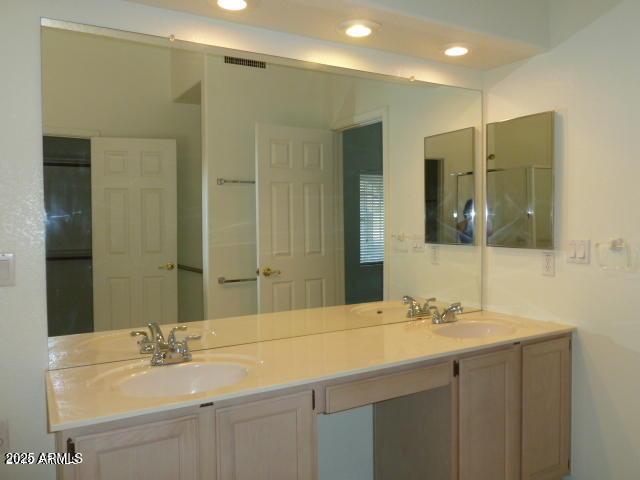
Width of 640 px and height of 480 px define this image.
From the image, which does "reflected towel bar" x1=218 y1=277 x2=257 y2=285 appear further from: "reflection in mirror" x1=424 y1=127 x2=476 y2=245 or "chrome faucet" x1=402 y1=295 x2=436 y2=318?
"reflection in mirror" x1=424 y1=127 x2=476 y2=245

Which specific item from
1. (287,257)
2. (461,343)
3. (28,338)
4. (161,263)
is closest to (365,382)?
(461,343)

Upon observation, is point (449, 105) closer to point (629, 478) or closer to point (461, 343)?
point (461, 343)

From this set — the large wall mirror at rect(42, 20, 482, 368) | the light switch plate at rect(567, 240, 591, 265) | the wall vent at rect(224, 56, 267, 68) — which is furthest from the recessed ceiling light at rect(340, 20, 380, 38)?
the light switch plate at rect(567, 240, 591, 265)

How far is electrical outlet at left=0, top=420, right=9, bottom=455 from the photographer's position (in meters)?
1.62

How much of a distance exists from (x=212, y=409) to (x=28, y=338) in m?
0.72

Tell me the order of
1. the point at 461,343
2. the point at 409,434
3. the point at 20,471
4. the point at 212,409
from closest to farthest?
the point at 212,409
the point at 20,471
the point at 461,343
the point at 409,434

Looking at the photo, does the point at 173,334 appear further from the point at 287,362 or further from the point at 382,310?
the point at 382,310

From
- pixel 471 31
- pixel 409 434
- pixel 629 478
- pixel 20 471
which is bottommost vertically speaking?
pixel 629 478

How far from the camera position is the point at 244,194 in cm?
216

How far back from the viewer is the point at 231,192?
2129 millimetres

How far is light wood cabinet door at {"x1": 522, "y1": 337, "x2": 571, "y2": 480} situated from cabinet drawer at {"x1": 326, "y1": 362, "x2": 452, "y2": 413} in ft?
1.66

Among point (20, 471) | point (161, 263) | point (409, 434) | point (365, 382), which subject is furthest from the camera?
point (409, 434)

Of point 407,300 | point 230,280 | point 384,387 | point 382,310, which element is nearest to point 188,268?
point 230,280

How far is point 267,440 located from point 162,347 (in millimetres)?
540
